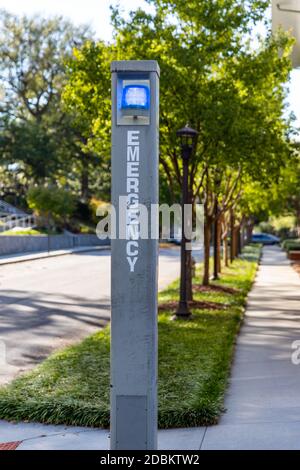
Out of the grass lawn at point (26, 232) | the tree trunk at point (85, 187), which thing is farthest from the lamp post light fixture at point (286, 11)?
the tree trunk at point (85, 187)

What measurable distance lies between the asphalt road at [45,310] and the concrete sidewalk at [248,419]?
8.77 ft

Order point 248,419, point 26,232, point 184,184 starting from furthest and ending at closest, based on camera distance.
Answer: point 26,232 → point 184,184 → point 248,419

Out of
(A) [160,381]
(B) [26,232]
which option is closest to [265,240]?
(B) [26,232]

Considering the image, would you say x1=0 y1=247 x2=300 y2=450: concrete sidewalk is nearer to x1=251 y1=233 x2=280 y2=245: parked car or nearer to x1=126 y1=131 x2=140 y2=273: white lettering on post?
x1=126 y1=131 x2=140 y2=273: white lettering on post

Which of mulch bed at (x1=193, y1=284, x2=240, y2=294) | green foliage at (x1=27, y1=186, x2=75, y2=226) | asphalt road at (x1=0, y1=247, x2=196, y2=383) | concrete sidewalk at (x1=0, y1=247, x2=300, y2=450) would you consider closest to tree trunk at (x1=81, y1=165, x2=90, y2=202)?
green foliage at (x1=27, y1=186, x2=75, y2=226)

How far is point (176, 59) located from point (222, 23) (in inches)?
54.9

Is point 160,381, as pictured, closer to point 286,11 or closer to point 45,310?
point 286,11

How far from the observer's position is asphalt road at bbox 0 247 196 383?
1105 cm

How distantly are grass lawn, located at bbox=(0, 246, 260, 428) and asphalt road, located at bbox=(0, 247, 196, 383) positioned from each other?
62 cm

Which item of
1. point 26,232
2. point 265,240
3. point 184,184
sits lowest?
point 265,240

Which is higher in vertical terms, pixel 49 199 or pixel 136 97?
pixel 49 199

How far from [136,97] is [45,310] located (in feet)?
37.9

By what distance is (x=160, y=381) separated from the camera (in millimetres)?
8383

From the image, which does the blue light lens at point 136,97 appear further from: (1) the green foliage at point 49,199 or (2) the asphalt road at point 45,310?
(1) the green foliage at point 49,199
